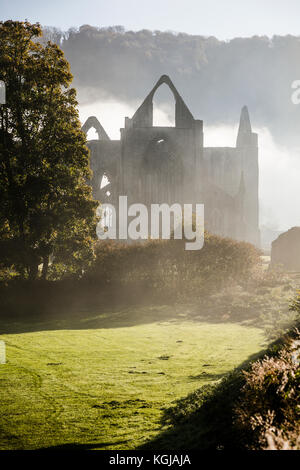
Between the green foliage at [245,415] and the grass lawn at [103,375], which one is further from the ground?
the green foliage at [245,415]

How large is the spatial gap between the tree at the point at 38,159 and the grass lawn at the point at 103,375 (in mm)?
3609

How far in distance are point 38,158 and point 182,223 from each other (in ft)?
23.4

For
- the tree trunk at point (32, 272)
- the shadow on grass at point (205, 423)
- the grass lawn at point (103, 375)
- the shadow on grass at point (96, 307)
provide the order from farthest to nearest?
the tree trunk at point (32, 272)
the shadow on grass at point (96, 307)
the grass lawn at point (103, 375)
the shadow on grass at point (205, 423)

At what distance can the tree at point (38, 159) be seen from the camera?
14852 mm

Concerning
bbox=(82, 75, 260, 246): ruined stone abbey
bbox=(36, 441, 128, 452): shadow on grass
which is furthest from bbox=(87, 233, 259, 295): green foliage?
bbox=(82, 75, 260, 246): ruined stone abbey

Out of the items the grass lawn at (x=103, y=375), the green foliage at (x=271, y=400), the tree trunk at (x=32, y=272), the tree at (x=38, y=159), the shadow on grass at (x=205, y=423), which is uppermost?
the tree at (x=38, y=159)

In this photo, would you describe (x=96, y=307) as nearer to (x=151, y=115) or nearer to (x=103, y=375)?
Answer: (x=103, y=375)

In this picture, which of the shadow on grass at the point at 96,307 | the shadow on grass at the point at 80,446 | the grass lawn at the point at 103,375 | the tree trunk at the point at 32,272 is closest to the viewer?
the shadow on grass at the point at 80,446

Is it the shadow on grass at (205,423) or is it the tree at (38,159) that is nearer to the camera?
Answer: the shadow on grass at (205,423)

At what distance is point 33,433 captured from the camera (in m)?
4.72

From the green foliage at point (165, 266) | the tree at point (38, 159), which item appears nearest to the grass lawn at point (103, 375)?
the tree at point (38, 159)

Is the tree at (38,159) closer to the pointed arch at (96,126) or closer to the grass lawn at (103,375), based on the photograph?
the grass lawn at (103,375)
